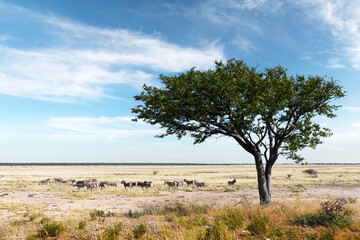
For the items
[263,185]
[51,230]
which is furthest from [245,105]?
[51,230]

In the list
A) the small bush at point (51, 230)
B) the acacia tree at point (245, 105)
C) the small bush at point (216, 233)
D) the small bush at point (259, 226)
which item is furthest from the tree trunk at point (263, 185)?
the small bush at point (51, 230)

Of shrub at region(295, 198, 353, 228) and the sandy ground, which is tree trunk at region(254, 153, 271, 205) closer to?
the sandy ground

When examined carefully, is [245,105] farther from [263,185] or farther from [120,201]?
[120,201]

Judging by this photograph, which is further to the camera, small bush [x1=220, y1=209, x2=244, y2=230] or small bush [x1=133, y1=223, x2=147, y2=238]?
small bush [x1=220, y1=209, x2=244, y2=230]

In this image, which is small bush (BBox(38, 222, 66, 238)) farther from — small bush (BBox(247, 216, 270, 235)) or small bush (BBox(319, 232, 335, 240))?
small bush (BBox(319, 232, 335, 240))

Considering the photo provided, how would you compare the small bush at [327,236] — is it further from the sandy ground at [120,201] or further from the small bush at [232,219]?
the sandy ground at [120,201]

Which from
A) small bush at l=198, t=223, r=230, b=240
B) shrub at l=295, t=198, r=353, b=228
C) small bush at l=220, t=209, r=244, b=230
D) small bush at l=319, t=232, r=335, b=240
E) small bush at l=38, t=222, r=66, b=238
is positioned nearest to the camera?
small bush at l=319, t=232, r=335, b=240

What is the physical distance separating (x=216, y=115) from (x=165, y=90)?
4.04 metres

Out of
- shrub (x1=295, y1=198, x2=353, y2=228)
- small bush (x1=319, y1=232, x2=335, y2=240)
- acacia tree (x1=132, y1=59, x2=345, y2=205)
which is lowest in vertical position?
small bush (x1=319, y1=232, x2=335, y2=240)

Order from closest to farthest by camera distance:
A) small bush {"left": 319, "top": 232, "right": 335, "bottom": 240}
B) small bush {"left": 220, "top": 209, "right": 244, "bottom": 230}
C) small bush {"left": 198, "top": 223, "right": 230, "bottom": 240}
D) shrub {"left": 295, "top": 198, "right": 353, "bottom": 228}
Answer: small bush {"left": 319, "top": 232, "right": 335, "bottom": 240}
small bush {"left": 198, "top": 223, "right": 230, "bottom": 240}
shrub {"left": 295, "top": 198, "right": 353, "bottom": 228}
small bush {"left": 220, "top": 209, "right": 244, "bottom": 230}

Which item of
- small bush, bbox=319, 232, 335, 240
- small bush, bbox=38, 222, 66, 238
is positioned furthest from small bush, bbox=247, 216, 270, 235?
small bush, bbox=38, 222, 66, 238

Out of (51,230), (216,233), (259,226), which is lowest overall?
(51,230)

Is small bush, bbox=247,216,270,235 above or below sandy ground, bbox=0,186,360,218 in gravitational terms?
above

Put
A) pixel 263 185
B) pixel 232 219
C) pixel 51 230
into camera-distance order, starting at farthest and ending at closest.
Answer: pixel 263 185
pixel 232 219
pixel 51 230
